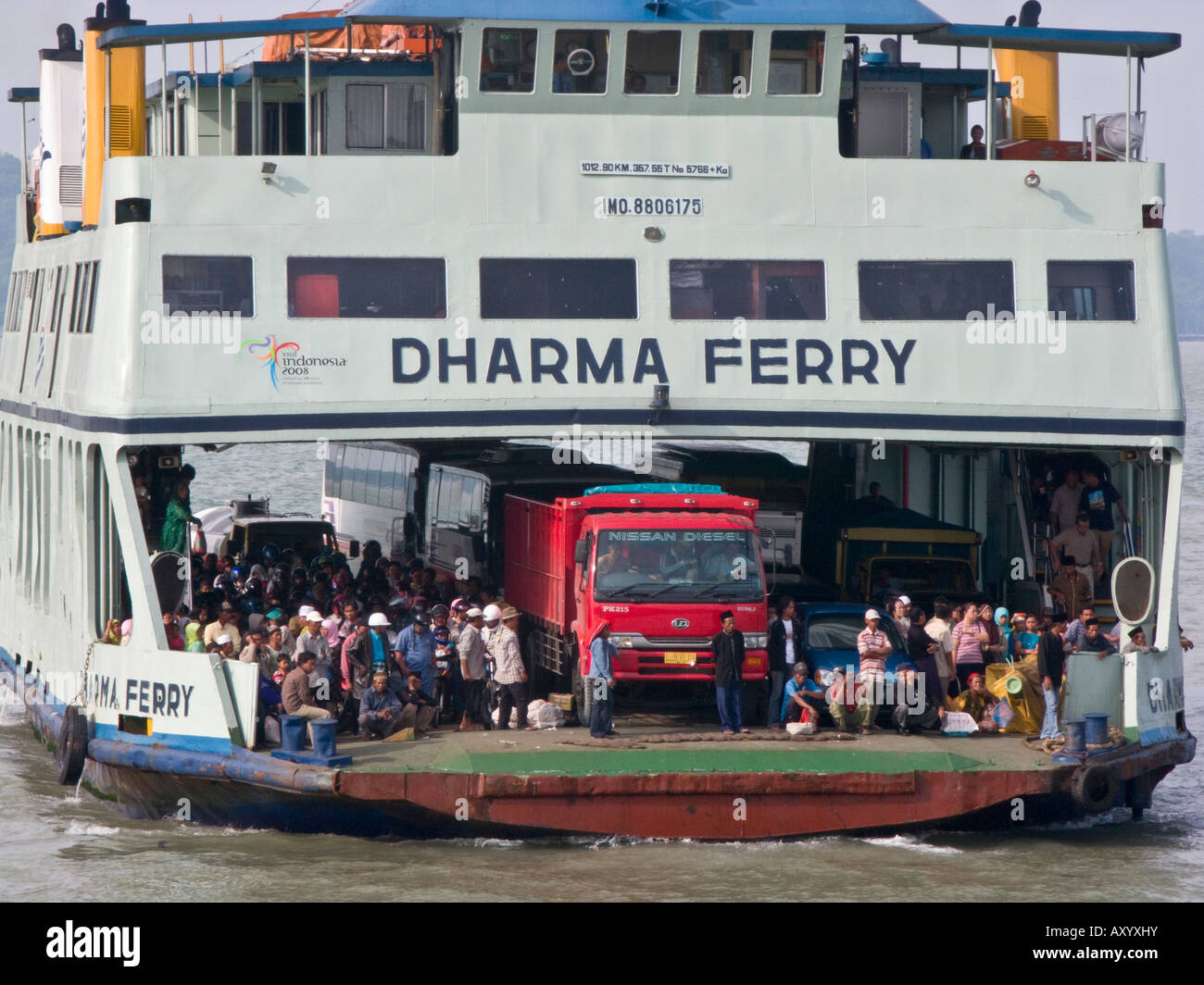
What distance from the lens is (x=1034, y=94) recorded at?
22047mm

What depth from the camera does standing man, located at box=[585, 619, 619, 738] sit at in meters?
16.7

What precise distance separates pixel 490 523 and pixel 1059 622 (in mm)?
8158

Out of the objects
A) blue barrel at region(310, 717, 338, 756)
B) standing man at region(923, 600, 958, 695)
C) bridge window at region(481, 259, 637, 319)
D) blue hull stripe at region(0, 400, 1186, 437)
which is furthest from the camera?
bridge window at region(481, 259, 637, 319)

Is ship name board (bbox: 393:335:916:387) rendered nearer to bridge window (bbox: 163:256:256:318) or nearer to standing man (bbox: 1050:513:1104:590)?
bridge window (bbox: 163:256:256:318)

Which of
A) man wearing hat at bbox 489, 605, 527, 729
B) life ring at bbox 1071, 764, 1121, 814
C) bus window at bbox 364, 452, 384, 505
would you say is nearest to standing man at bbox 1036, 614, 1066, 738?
life ring at bbox 1071, 764, 1121, 814

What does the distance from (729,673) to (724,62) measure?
21.2 feet

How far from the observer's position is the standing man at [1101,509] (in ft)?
68.1

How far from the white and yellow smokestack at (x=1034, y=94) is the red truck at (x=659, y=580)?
6.50 m

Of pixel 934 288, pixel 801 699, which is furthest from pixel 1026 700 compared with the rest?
pixel 934 288

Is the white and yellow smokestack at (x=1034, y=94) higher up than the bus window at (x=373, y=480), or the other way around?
the white and yellow smokestack at (x=1034, y=94)

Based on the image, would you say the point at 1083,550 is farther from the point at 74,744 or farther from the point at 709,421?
the point at 74,744

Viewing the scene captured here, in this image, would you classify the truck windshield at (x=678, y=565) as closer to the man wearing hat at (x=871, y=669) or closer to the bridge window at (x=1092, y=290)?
the man wearing hat at (x=871, y=669)

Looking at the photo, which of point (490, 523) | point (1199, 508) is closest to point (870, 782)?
point (490, 523)

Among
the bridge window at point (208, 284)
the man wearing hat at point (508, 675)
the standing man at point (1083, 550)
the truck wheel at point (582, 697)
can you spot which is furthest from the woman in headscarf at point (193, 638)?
the standing man at point (1083, 550)
